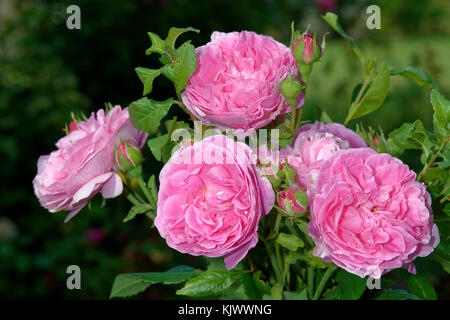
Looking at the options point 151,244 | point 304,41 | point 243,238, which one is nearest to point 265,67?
point 304,41

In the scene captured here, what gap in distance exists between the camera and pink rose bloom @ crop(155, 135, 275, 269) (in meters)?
0.45

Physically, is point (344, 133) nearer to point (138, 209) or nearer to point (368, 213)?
point (368, 213)

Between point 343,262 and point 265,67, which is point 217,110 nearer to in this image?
point 265,67

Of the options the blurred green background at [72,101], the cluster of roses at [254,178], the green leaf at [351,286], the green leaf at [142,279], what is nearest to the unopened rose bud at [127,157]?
the cluster of roses at [254,178]

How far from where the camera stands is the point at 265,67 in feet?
1.64

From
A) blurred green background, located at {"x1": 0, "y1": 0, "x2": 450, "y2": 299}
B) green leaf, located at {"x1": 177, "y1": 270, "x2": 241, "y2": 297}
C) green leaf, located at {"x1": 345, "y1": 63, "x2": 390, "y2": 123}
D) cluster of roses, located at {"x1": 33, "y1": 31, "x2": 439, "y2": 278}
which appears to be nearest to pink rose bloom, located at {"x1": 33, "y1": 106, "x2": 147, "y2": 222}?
cluster of roses, located at {"x1": 33, "y1": 31, "x2": 439, "y2": 278}

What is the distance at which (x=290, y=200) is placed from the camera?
44cm

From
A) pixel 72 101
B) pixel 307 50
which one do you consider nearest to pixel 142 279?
pixel 307 50

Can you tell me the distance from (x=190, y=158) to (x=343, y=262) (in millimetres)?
155

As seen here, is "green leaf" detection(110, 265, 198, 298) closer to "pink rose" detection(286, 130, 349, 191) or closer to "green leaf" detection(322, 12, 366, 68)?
"pink rose" detection(286, 130, 349, 191)

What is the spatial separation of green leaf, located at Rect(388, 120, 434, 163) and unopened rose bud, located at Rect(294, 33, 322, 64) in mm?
102

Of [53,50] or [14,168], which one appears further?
[53,50]

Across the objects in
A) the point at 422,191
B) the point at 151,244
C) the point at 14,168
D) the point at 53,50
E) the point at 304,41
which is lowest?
the point at 151,244

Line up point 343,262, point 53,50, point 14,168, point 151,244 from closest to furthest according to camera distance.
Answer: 1. point 343,262
2. point 151,244
3. point 14,168
4. point 53,50
